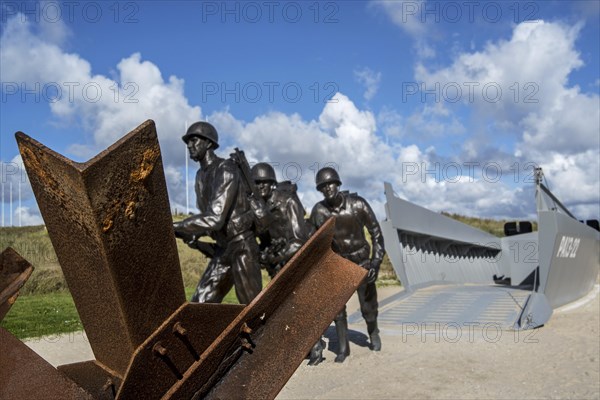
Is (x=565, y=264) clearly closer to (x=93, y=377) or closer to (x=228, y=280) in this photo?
(x=228, y=280)

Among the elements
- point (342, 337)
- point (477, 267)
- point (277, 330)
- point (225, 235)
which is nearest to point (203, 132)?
point (225, 235)

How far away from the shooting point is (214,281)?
5.75 m

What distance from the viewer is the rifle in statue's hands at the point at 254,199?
19.3ft

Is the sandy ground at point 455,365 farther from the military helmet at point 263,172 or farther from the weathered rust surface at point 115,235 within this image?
the weathered rust surface at point 115,235

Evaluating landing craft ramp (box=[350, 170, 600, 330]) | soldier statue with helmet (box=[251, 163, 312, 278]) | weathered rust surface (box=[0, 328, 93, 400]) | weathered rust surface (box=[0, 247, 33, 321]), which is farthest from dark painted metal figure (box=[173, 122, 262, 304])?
landing craft ramp (box=[350, 170, 600, 330])

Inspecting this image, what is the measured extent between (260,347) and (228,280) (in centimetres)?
416

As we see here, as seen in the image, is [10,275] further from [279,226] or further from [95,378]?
[279,226]

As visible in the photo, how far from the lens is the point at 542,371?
6.52 m

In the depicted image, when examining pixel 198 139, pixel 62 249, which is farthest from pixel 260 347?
pixel 198 139

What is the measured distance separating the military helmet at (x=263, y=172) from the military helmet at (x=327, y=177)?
25.2 inches

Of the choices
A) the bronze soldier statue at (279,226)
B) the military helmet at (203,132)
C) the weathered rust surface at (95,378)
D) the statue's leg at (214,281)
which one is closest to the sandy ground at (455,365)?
the bronze soldier statue at (279,226)

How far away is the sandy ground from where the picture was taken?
5777mm

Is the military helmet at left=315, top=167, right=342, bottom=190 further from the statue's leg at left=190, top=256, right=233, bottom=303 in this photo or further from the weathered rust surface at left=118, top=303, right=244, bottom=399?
the weathered rust surface at left=118, top=303, right=244, bottom=399

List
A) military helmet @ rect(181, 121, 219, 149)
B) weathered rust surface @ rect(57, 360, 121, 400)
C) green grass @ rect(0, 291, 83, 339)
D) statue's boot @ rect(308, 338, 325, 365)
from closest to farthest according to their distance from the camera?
weathered rust surface @ rect(57, 360, 121, 400), military helmet @ rect(181, 121, 219, 149), statue's boot @ rect(308, 338, 325, 365), green grass @ rect(0, 291, 83, 339)
